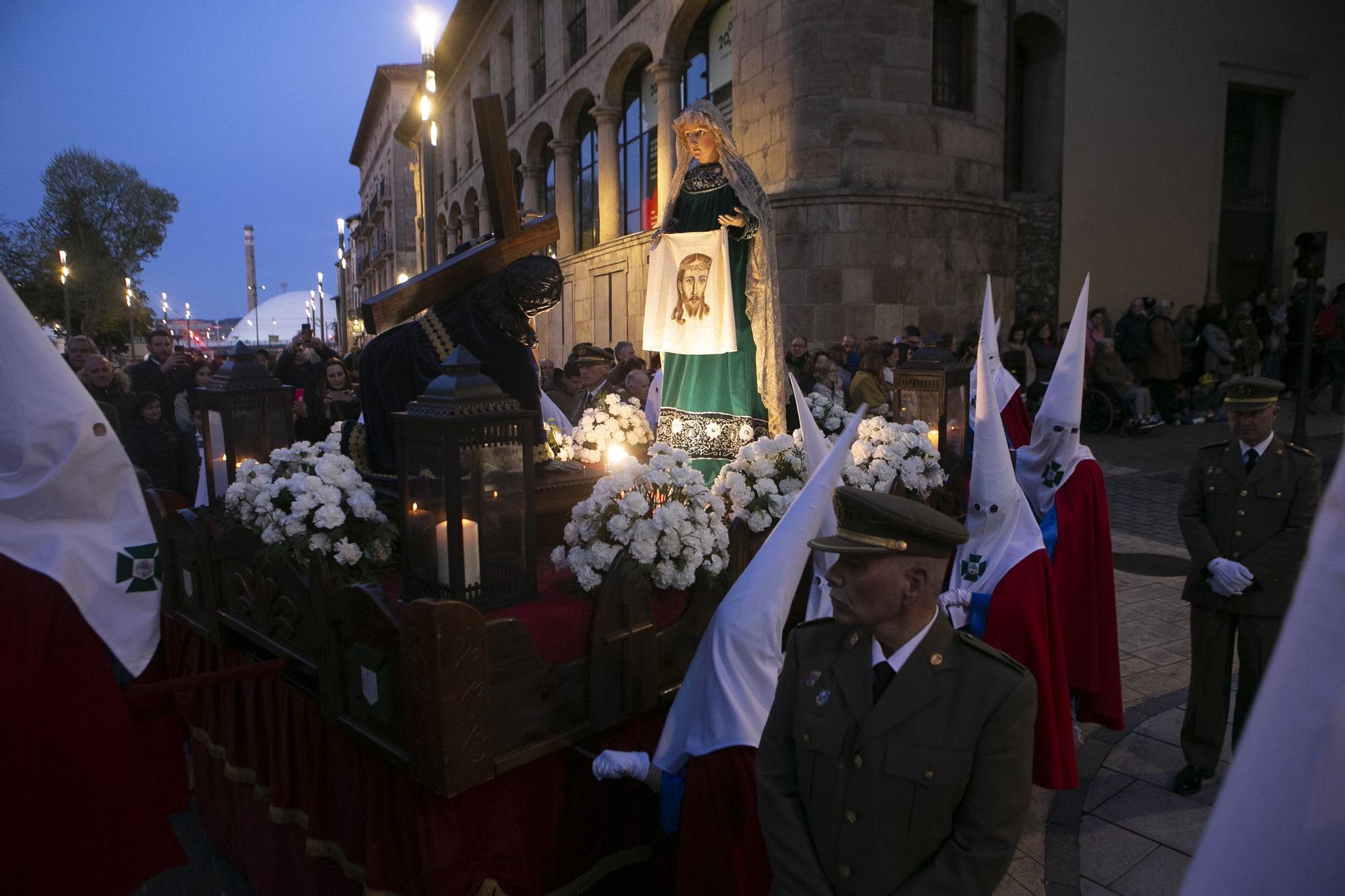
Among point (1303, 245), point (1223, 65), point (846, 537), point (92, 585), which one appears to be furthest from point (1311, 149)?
point (92, 585)

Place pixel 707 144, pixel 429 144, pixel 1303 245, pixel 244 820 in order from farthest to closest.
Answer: pixel 1303 245 < pixel 429 144 < pixel 707 144 < pixel 244 820

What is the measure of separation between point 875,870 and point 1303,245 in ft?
37.6

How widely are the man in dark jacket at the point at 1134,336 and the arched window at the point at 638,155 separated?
30.3 feet

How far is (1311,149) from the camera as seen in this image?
60.1ft

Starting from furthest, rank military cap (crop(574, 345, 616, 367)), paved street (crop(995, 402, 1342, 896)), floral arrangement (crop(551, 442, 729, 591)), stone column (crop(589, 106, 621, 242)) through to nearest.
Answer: stone column (crop(589, 106, 621, 242)), military cap (crop(574, 345, 616, 367)), paved street (crop(995, 402, 1342, 896)), floral arrangement (crop(551, 442, 729, 591))

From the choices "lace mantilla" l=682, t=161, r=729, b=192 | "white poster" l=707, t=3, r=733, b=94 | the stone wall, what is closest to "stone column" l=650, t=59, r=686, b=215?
"white poster" l=707, t=3, r=733, b=94

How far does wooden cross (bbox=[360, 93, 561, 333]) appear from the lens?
3986mm

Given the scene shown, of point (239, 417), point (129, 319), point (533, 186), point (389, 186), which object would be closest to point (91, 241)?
point (129, 319)

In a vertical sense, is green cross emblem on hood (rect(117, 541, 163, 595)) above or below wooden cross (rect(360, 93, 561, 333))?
below

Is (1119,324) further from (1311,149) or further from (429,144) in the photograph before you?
(429,144)

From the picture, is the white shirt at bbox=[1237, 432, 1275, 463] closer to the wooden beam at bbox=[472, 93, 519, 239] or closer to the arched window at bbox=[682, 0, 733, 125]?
the wooden beam at bbox=[472, 93, 519, 239]

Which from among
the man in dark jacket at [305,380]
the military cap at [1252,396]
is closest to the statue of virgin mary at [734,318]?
the military cap at [1252,396]

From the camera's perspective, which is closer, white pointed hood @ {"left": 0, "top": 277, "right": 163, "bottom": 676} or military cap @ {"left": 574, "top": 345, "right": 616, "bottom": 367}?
white pointed hood @ {"left": 0, "top": 277, "right": 163, "bottom": 676}

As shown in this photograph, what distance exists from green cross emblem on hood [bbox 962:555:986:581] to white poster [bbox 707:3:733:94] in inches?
483
